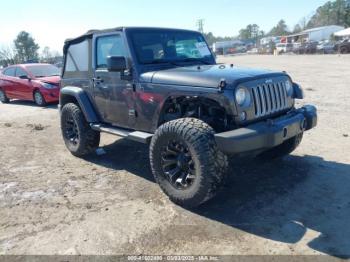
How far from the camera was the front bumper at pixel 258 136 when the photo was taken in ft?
12.0

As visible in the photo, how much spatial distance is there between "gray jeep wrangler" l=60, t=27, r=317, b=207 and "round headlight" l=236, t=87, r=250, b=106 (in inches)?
0.4

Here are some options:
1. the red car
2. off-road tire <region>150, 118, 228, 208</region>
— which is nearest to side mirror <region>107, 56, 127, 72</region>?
off-road tire <region>150, 118, 228, 208</region>

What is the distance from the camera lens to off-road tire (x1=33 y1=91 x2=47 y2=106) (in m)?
12.1

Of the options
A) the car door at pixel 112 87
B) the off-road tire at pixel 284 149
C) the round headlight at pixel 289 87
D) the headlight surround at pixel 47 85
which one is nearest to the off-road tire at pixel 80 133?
the car door at pixel 112 87

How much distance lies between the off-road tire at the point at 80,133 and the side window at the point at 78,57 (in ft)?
2.12

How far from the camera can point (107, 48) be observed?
541cm

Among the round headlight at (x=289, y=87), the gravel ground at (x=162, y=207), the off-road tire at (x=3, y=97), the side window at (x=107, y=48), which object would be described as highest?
the side window at (x=107, y=48)

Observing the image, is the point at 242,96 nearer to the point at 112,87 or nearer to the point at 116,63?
the point at 116,63

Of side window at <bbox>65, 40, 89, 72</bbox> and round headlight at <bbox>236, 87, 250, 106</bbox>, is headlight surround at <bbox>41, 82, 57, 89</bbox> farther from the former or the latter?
round headlight at <bbox>236, 87, 250, 106</bbox>

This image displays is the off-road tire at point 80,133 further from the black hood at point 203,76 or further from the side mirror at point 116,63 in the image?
Result: the black hood at point 203,76

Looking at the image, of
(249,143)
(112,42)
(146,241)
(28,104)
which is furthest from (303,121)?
(28,104)

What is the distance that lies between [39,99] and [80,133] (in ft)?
23.0

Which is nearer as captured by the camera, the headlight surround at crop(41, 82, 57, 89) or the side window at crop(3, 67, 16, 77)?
the headlight surround at crop(41, 82, 57, 89)

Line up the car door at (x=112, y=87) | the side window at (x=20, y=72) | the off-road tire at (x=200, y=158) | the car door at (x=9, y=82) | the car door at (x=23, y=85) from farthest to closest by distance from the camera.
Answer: the car door at (x=9, y=82) < the side window at (x=20, y=72) < the car door at (x=23, y=85) < the car door at (x=112, y=87) < the off-road tire at (x=200, y=158)
